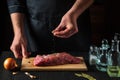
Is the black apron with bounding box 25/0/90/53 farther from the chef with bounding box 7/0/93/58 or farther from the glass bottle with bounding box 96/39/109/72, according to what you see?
the glass bottle with bounding box 96/39/109/72

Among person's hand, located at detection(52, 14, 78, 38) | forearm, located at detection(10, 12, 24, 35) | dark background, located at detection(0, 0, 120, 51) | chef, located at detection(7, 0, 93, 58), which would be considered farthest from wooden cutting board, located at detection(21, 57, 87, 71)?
dark background, located at detection(0, 0, 120, 51)

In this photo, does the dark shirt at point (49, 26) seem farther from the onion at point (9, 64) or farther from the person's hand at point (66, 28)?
the onion at point (9, 64)

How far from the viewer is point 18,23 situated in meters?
1.70

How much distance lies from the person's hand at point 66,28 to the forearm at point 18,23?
0.23 metres

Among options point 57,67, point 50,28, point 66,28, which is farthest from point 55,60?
point 50,28

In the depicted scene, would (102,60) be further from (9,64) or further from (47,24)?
(47,24)

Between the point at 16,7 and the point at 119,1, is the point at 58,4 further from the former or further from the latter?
the point at 119,1

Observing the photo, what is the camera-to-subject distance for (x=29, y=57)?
61.9 inches

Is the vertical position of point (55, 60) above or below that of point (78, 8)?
below

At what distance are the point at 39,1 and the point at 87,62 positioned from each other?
543 mm

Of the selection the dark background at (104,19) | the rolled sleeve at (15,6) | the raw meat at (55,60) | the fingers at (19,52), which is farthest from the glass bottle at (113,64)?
the dark background at (104,19)

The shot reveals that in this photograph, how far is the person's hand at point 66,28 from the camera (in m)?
1.45

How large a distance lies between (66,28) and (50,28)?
387mm

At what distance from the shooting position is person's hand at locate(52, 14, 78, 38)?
1447mm
